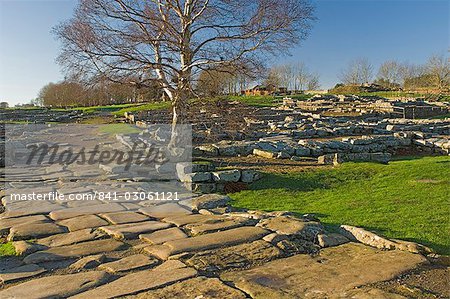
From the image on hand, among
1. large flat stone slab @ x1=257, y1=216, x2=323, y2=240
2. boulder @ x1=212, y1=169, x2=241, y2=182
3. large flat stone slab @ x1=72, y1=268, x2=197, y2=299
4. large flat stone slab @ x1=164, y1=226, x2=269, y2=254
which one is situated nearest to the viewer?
large flat stone slab @ x1=72, y1=268, x2=197, y2=299

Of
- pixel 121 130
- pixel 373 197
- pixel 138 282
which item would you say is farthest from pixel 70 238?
pixel 121 130

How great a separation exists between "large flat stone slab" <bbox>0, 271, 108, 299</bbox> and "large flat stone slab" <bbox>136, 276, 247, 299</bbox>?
0.58 m

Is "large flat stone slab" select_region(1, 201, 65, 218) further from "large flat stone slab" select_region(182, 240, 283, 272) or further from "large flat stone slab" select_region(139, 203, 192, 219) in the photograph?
"large flat stone slab" select_region(182, 240, 283, 272)

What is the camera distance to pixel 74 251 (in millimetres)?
4570

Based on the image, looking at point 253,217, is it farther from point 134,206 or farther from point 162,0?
point 162,0

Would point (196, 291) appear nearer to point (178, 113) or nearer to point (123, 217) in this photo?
point (123, 217)

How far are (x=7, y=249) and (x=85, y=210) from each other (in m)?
1.91

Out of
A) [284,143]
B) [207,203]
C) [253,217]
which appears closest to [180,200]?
[207,203]

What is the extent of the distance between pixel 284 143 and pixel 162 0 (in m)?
5.94

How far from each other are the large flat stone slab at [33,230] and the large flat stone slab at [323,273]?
2712mm

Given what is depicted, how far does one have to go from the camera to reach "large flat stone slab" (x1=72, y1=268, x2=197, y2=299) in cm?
340

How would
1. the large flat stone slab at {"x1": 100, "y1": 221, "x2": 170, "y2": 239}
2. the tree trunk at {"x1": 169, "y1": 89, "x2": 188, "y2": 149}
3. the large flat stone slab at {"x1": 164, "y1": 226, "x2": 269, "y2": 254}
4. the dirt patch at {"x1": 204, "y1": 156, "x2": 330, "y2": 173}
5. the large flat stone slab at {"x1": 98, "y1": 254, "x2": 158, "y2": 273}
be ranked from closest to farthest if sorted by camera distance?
1. the large flat stone slab at {"x1": 98, "y1": 254, "x2": 158, "y2": 273}
2. the large flat stone slab at {"x1": 164, "y1": 226, "x2": 269, "y2": 254}
3. the large flat stone slab at {"x1": 100, "y1": 221, "x2": 170, "y2": 239}
4. the dirt patch at {"x1": 204, "y1": 156, "x2": 330, "y2": 173}
5. the tree trunk at {"x1": 169, "y1": 89, "x2": 188, "y2": 149}

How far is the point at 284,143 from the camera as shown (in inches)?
563

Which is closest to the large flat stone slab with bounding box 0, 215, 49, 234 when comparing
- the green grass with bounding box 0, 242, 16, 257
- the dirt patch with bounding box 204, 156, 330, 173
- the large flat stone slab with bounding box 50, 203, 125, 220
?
the large flat stone slab with bounding box 50, 203, 125, 220
